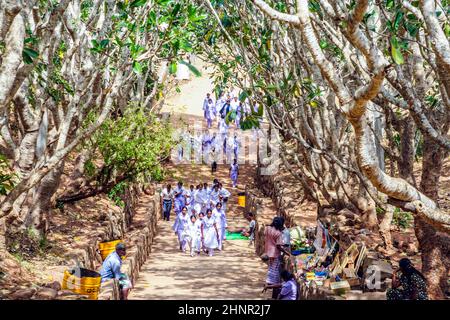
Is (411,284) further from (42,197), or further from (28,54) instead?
(42,197)

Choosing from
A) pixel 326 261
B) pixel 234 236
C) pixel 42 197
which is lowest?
pixel 326 261

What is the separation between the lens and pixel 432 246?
39.0ft

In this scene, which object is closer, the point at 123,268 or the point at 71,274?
the point at 71,274

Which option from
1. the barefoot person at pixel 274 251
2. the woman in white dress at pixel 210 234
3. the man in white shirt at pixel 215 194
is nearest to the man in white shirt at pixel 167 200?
the man in white shirt at pixel 215 194

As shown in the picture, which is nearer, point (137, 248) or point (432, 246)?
point (432, 246)

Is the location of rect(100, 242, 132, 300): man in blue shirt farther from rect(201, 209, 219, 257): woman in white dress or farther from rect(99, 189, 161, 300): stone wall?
rect(201, 209, 219, 257): woman in white dress

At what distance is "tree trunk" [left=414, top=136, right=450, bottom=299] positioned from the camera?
11673mm

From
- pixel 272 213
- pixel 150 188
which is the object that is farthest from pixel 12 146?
pixel 150 188

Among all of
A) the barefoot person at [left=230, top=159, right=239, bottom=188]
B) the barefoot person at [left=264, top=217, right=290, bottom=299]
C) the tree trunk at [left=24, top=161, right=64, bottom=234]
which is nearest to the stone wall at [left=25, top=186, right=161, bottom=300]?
the tree trunk at [left=24, top=161, right=64, bottom=234]

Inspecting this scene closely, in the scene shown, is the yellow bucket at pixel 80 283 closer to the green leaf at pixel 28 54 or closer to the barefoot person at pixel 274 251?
the barefoot person at pixel 274 251

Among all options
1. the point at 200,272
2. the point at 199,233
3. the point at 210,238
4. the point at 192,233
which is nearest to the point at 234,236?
the point at 210,238

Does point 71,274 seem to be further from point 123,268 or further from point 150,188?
point 150,188
